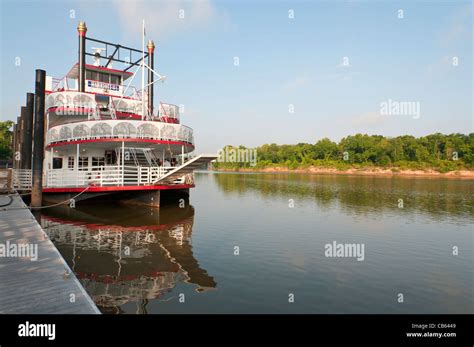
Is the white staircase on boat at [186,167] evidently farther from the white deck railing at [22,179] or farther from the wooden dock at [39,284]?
the white deck railing at [22,179]

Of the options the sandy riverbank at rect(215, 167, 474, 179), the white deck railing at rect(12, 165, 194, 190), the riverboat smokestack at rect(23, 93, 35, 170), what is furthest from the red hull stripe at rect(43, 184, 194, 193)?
the sandy riverbank at rect(215, 167, 474, 179)

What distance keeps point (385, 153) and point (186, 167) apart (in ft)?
320

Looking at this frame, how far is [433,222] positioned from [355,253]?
9.65 m

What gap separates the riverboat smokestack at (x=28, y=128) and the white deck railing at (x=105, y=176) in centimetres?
620

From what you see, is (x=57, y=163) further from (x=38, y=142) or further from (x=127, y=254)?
(x=127, y=254)

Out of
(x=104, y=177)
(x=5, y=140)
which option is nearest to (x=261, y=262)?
(x=104, y=177)

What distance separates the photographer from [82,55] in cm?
2475

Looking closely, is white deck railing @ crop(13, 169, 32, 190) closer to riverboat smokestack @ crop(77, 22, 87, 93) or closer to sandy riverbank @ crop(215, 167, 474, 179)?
riverboat smokestack @ crop(77, 22, 87, 93)

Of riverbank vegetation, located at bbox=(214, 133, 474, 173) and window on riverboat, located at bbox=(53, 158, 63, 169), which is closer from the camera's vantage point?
window on riverboat, located at bbox=(53, 158, 63, 169)

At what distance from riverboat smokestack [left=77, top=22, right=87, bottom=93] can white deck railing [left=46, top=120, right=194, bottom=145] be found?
5.70m

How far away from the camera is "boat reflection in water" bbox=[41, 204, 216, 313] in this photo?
7723mm

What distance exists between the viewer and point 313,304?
24.3ft
